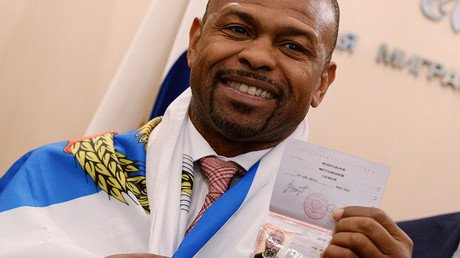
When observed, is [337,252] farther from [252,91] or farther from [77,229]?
[77,229]

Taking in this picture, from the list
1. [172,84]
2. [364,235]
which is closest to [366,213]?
[364,235]

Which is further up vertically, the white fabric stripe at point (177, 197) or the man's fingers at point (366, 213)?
the man's fingers at point (366, 213)

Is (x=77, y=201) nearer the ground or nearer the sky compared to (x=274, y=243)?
nearer the ground

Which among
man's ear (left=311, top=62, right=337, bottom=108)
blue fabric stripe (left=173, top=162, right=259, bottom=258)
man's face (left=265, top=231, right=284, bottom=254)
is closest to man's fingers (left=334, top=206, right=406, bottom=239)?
man's face (left=265, top=231, right=284, bottom=254)

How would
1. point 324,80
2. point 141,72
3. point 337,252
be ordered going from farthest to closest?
point 141,72
point 324,80
point 337,252

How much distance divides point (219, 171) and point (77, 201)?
0.37 m

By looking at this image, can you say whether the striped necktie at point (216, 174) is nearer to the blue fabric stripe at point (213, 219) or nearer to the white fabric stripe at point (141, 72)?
the blue fabric stripe at point (213, 219)

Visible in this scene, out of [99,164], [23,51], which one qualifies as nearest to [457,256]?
[99,164]

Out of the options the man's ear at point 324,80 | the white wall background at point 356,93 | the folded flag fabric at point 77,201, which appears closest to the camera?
the folded flag fabric at point 77,201

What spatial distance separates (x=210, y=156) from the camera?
60.2 inches

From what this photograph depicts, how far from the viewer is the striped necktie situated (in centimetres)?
143

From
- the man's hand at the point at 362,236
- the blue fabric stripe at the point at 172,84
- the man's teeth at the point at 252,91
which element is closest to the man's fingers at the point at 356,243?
the man's hand at the point at 362,236

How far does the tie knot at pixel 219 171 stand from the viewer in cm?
145

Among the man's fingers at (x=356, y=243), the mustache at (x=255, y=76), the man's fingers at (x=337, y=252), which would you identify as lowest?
the man's fingers at (x=337, y=252)
